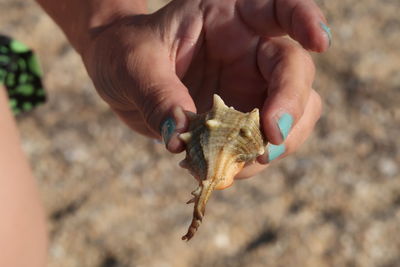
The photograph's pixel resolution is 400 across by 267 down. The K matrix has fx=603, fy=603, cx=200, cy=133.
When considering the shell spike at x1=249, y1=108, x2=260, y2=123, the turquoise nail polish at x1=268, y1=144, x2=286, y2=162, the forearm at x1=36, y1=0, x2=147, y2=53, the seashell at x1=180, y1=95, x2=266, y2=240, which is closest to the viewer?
the seashell at x1=180, y1=95, x2=266, y2=240

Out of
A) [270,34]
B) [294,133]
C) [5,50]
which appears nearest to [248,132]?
[294,133]

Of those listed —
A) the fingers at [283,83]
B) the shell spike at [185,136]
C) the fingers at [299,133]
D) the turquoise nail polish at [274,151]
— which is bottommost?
the fingers at [299,133]

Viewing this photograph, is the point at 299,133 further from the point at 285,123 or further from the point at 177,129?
the point at 177,129

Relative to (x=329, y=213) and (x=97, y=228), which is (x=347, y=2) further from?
(x=97, y=228)

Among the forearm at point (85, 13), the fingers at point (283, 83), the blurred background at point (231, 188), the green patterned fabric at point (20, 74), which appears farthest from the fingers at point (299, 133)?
the green patterned fabric at point (20, 74)

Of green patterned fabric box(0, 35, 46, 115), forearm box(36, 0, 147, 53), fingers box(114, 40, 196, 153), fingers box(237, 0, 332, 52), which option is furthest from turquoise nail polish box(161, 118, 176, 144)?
green patterned fabric box(0, 35, 46, 115)

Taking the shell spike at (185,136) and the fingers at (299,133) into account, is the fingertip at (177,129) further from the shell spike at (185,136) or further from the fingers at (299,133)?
the fingers at (299,133)

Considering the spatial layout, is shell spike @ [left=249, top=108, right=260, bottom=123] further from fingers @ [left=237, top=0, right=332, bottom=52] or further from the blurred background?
the blurred background
